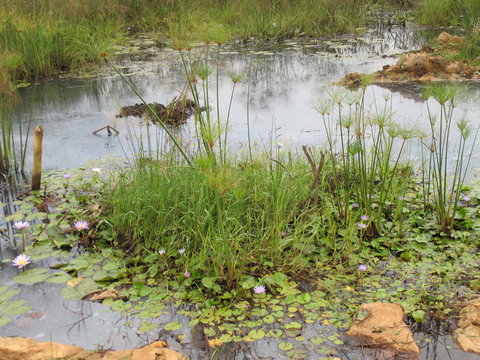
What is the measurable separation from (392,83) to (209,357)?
15.1ft

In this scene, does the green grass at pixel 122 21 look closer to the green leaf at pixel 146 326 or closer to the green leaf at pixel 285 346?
the green leaf at pixel 146 326

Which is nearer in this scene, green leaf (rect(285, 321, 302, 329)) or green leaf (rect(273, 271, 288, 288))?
green leaf (rect(285, 321, 302, 329))

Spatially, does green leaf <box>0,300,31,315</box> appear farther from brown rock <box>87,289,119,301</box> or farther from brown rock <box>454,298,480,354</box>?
brown rock <box>454,298,480,354</box>

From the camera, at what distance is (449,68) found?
6.25 m

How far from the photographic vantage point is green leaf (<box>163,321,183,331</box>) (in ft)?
7.48

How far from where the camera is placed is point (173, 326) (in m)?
2.29

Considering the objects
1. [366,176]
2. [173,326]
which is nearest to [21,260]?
[173,326]

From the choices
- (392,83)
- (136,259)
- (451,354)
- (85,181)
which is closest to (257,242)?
(136,259)

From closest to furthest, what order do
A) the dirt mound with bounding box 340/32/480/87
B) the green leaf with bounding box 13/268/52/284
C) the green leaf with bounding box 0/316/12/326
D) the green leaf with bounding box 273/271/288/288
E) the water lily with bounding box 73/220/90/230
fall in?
the green leaf with bounding box 0/316/12/326
the green leaf with bounding box 273/271/288/288
the green leaf with bounding box 13/268/52/284
the water lily with bounding box 73/220/90/230
the dirt mound with bounding box 340/32/480/87

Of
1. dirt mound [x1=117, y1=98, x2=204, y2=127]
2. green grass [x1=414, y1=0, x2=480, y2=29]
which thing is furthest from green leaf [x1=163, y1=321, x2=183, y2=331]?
green grass [x1=414, y1=0, x2=480, y2=29]

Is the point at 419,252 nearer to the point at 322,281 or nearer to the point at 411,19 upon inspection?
the point at 322,281

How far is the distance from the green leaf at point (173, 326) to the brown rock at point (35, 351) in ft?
1.24

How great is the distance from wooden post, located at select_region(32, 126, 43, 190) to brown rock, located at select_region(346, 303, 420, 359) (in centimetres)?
226

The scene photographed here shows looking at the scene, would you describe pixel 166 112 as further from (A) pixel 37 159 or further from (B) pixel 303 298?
(B) pixel 303 298
